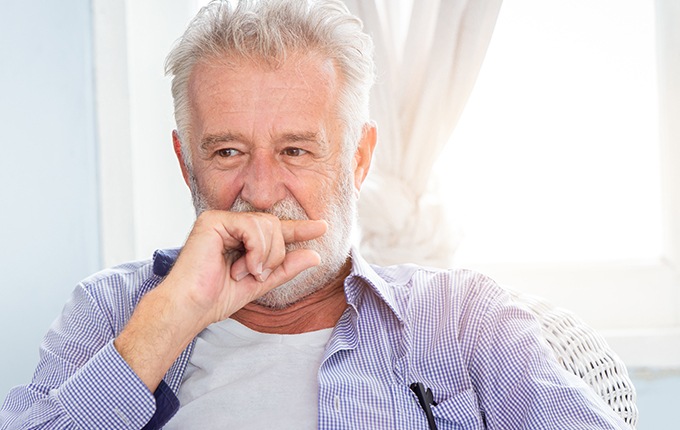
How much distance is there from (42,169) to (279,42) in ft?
2.84

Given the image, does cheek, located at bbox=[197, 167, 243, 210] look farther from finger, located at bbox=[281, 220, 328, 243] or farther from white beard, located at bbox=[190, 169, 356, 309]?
finger, located at bbox=[281, 220, 328, 243]

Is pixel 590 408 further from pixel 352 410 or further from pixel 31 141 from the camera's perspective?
pixel 31 141

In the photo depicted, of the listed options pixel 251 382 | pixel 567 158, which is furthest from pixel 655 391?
pixel 251 382

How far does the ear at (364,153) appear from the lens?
1.81 meters

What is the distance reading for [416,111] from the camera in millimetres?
2396

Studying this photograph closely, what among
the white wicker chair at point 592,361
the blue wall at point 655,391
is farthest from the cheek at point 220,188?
the blue wall at point 655,391

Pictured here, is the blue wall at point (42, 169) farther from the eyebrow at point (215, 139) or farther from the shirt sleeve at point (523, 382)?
the shirt sleeve at point (523, 382)

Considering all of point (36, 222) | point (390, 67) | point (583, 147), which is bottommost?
point (36, 222)

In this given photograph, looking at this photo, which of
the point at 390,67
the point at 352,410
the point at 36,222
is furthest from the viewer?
the point at 390,67

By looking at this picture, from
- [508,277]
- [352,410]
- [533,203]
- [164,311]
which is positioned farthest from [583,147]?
[164,311]

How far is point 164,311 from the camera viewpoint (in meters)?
1.47

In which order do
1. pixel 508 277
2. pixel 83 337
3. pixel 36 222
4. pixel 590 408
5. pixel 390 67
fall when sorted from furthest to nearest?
pixel 508 277 → pixel 390 67 → pixel 36 222 → pixel 83 337 → pixel 590 408

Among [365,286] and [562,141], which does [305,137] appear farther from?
[562,141]

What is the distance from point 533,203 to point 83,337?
5.08ft
